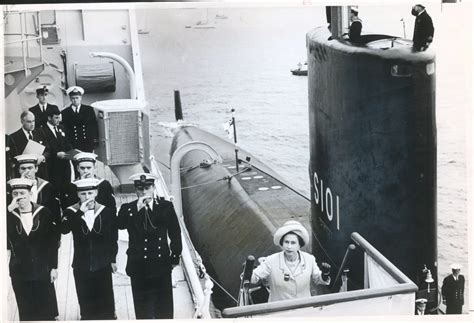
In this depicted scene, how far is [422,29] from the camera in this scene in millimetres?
2133

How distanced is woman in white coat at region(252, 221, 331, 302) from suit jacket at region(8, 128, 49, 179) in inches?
36.4

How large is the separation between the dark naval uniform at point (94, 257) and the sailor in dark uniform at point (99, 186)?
0.08 ft

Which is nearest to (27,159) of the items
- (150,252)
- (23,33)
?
(23,33)

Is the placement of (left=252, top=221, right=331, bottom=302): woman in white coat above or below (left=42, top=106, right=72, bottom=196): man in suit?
below

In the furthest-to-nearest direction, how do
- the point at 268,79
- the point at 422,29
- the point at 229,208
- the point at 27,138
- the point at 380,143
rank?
the point at 229,208 < the point at 268,79 < the point at 27,138 < the point at 422,29 < the point at 380,143

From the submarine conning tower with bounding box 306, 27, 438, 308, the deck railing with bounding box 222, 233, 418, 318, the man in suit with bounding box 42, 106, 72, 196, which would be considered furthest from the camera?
the man in suit with bounding box 42, 106, 72, 196

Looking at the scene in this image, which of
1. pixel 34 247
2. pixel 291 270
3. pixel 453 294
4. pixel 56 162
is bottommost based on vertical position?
pixel 453 294

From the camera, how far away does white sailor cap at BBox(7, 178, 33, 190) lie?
2400 mm

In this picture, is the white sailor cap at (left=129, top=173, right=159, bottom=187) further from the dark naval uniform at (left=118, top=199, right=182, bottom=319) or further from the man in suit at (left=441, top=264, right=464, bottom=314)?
the man in suit at (left=441, top=264, right=464, bottom=314)

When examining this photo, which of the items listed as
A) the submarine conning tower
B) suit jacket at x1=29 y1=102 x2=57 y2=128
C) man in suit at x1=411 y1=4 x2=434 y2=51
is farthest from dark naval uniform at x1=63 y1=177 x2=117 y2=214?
man in suit at x1=411 y1=4 x2=434 y2=51

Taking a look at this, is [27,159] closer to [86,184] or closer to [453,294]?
[86,184]

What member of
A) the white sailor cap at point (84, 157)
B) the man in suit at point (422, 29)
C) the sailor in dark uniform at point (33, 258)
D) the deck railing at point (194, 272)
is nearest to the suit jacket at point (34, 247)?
the sailor in dark uniform at point (33, 258)

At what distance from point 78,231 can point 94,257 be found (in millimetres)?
118

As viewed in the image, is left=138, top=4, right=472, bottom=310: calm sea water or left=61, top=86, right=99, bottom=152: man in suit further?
left=61, top=86, right=99, bottom=152: man in suit
